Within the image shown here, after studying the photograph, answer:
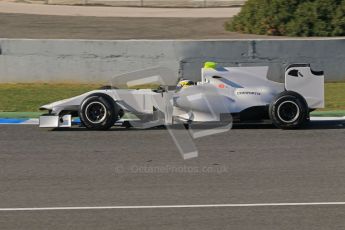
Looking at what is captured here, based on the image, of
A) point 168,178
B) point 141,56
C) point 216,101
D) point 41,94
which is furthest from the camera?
point 141,56

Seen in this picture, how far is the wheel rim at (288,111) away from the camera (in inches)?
472

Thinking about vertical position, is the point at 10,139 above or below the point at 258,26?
below

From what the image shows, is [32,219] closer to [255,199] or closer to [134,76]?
[255,199]

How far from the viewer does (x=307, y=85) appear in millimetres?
12242

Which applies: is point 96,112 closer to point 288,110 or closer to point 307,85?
point 288,110

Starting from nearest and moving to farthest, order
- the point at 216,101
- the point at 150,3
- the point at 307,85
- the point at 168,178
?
1. the point at 168,178
2. the point at 216,101
3. the point at 307,85
4. the point at 150,3

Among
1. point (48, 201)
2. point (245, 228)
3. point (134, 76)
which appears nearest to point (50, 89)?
point (134, 76)

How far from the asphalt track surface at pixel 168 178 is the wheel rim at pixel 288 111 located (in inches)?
8.0

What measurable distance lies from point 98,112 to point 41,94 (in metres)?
4.36

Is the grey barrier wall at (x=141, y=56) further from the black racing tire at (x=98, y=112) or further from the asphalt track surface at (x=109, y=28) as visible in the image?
the black racing tire at (x=98, y=112)

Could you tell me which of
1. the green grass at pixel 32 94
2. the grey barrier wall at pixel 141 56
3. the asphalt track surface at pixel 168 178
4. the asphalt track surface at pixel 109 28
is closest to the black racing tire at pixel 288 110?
the asphalt track surface at pixel 168 178

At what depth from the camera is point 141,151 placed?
10820mm

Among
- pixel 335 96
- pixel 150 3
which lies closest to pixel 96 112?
pixel 335 96

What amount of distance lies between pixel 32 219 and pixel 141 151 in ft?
11.4
